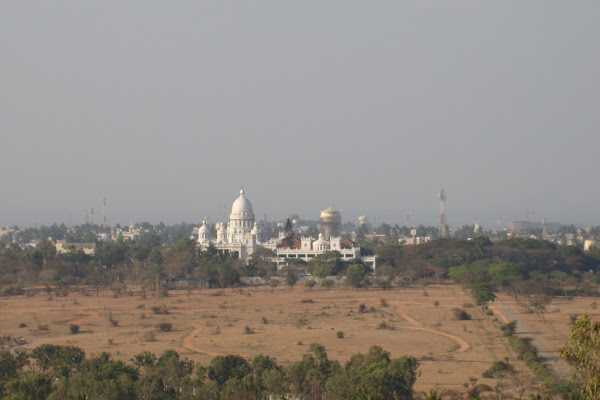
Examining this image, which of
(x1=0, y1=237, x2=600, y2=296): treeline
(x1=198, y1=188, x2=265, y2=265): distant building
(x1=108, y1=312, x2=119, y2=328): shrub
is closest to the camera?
(x1=108, y1=312, x2=119, y2=328): shrub

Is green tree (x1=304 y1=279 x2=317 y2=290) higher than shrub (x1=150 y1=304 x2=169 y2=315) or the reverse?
higher

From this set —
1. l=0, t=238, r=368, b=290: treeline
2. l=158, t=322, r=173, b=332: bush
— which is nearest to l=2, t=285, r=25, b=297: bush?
l=0, t=238, r=368, b=290: treeline

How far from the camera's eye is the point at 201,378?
32719 millimetres

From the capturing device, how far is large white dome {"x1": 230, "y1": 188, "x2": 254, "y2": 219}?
118000mm

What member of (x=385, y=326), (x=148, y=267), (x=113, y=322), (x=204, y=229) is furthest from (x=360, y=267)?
(x=204, y=229)

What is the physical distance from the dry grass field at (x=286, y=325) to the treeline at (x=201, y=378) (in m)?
3.99

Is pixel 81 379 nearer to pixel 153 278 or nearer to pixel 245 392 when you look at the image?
pixel 245 392

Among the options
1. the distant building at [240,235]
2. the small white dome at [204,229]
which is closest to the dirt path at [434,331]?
the distant building at [240,235]

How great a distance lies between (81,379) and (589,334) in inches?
774

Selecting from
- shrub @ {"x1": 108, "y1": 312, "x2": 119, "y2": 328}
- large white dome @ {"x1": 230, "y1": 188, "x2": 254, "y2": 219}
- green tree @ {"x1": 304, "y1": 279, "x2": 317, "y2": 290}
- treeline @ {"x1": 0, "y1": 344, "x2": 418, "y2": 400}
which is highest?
large white dome @ {"x1": 230, "y1": 188, "x2": 254, "y2": 219}

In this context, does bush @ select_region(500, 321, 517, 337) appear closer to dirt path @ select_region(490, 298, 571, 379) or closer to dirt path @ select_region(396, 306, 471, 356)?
dirt path @ select_region(490, 298, 571, 379)

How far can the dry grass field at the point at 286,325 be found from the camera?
43.1 metres

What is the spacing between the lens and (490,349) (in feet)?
145

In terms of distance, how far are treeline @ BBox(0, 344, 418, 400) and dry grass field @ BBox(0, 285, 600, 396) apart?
3993 mm
